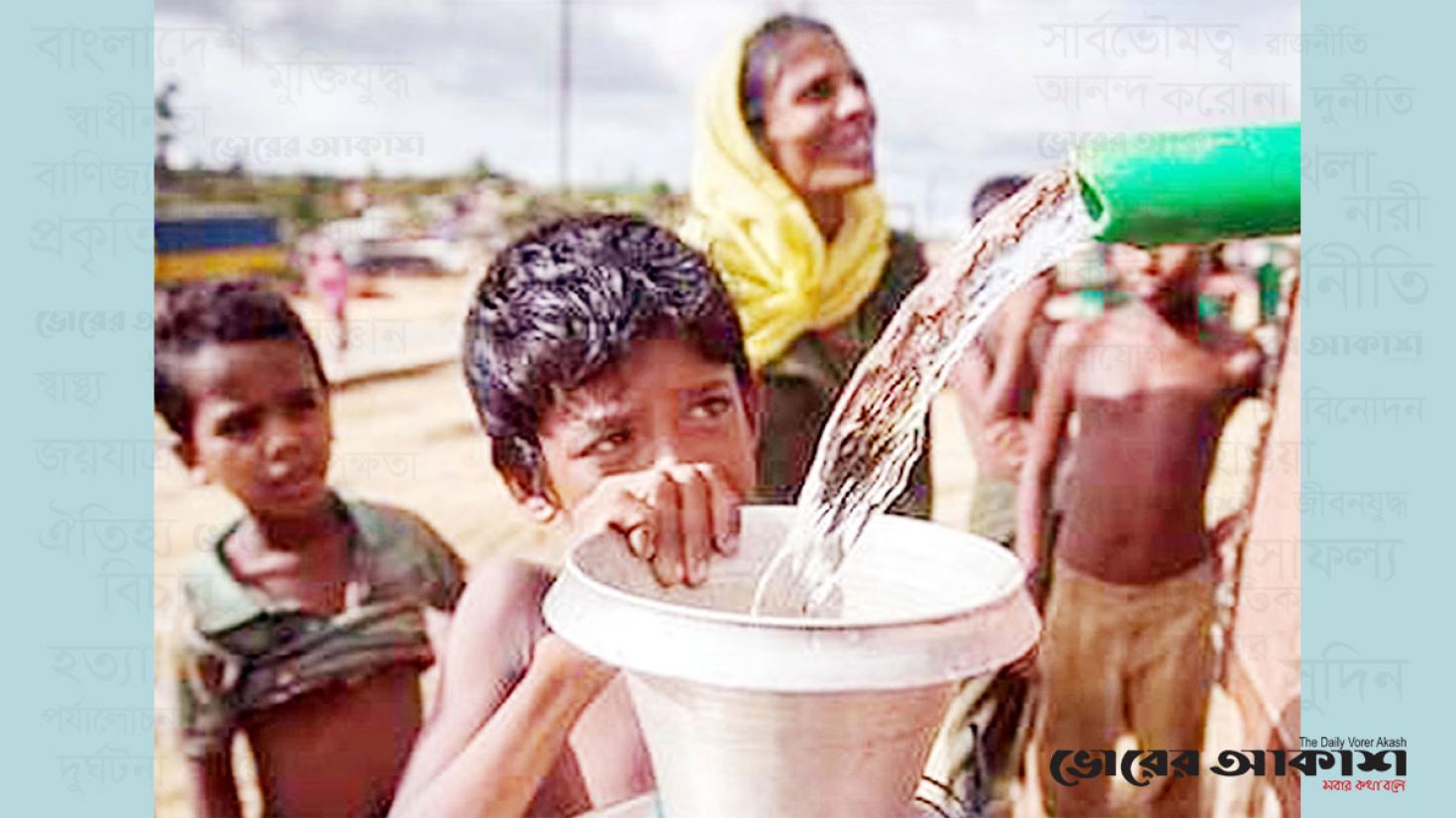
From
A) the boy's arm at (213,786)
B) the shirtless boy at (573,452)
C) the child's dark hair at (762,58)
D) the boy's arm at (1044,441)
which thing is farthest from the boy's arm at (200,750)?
the boy's arm at (1044,441)

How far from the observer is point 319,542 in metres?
1.84

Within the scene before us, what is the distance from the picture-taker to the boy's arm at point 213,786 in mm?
1881

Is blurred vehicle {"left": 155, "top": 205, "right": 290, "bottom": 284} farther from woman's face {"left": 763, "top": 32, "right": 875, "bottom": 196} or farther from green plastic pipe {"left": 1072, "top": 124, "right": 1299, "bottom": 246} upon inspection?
green plastic pipe {"left": 1072, "top": 124, "right": 1299, "bottom": 246}

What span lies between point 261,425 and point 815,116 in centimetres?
65

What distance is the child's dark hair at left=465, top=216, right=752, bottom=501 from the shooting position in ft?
4.77

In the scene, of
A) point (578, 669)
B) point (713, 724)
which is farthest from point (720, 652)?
point (578, 669)

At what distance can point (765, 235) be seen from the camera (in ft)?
6.03

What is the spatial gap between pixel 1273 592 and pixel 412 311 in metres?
1.01

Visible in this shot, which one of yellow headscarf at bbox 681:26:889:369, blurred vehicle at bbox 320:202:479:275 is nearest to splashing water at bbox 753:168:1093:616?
yellow headscarf at bbox 681:26:889:369

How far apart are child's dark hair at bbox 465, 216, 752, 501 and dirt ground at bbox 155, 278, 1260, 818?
0.19 m

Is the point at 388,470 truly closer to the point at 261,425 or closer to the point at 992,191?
the point at 261,425

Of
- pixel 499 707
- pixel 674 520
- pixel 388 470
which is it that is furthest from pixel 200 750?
pixel 674 520

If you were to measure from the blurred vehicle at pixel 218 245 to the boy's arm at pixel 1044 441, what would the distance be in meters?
0.87

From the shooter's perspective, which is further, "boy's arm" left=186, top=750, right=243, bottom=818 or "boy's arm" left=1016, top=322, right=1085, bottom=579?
"boy's arm" left=1016, top=322, right=1085, bottom=579
